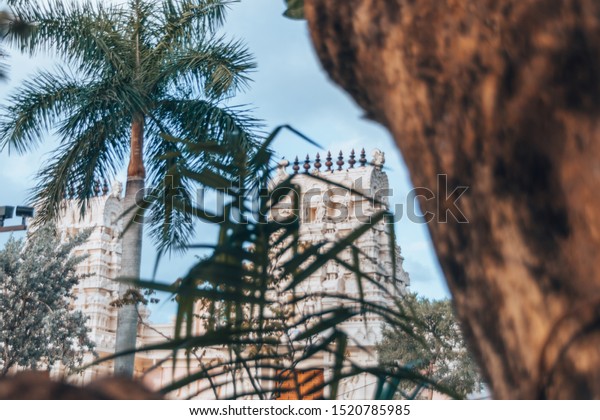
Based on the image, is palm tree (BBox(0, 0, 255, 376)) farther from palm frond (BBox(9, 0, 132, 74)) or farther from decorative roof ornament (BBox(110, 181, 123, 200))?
decorative roof ornament (BBox(110, 181, 123, 200))

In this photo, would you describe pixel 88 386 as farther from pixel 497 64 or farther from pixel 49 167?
pixel 49 167

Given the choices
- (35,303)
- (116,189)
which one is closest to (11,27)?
(35,303)

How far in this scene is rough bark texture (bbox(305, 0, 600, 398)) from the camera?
0.43 m

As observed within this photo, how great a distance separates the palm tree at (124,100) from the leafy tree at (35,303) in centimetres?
303

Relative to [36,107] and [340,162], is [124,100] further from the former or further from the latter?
[340,162]

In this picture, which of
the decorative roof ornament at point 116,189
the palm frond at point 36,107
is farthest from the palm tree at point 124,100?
the decorative roof ornament at point 116,189

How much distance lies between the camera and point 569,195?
435mm

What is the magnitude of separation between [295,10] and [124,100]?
375 inches

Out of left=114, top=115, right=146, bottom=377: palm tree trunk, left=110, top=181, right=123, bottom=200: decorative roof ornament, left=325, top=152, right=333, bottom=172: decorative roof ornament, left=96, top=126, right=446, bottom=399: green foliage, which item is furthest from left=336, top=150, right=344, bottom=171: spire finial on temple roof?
left=96, top=126, right=446, bottom=399: green foliage

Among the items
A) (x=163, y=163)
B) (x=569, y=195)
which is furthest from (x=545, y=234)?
(x=163, y=163)

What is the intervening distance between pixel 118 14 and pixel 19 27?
1.77m

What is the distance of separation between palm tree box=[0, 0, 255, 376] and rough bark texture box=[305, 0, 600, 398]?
31.1 ft

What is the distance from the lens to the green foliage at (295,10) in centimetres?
90

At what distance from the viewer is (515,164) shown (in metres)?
0.46
